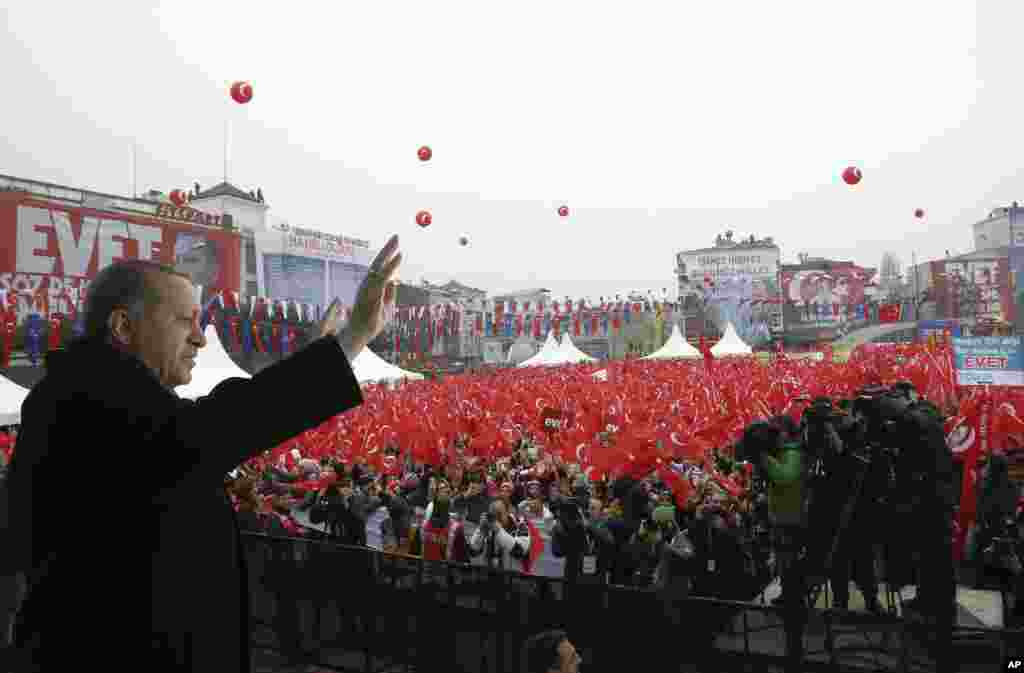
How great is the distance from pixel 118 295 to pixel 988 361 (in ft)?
38.6

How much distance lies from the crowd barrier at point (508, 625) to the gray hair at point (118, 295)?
3.99 m

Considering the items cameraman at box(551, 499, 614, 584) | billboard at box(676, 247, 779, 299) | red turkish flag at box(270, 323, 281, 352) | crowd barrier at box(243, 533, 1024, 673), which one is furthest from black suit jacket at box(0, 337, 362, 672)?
billboard at box(676, 247, 779, 299)

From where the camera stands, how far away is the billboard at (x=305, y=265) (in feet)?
180

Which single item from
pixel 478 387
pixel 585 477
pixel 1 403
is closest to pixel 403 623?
pixel 585 477

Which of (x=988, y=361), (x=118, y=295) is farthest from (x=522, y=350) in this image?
(x=118, y=295)

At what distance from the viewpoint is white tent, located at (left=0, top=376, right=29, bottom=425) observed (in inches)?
502

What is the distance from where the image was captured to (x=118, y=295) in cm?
127

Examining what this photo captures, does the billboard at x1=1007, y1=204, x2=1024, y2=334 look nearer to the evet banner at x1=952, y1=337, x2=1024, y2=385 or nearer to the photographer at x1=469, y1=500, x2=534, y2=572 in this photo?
the evet banner at x1=952, y1=337, x2=1024, y2=385

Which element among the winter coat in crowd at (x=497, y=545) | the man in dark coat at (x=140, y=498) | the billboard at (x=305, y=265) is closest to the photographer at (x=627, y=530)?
the winter coat in crowd at (x=497, y=545)

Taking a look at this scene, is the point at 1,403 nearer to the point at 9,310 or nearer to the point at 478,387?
the point at 478,387

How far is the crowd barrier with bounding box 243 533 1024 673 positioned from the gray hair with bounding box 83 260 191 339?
3.99m

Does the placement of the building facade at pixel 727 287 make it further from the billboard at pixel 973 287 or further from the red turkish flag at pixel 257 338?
the red turkish flag at pixel 257 338

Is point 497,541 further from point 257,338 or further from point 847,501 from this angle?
point 257,338

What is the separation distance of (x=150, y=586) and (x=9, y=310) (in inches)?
1240
